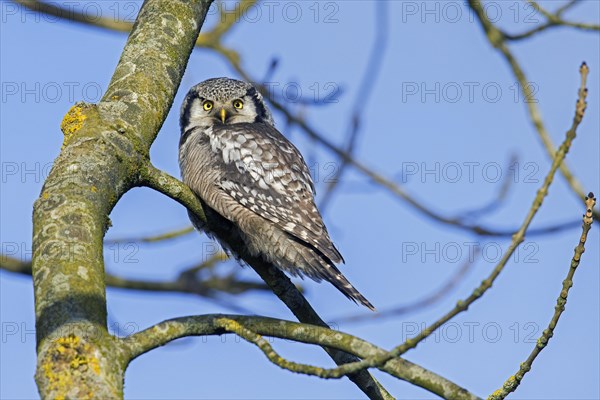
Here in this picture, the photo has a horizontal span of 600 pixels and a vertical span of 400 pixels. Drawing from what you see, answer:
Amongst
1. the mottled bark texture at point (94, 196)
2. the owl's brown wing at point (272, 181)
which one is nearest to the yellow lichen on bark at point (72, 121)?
the mottled bark texture at point (94, 196)

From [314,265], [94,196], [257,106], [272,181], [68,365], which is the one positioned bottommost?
[68,365]

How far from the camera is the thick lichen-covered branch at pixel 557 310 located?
2.87m

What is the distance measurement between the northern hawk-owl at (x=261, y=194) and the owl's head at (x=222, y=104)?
96 millimetres

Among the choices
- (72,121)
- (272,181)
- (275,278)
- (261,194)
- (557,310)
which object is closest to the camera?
(557,310)

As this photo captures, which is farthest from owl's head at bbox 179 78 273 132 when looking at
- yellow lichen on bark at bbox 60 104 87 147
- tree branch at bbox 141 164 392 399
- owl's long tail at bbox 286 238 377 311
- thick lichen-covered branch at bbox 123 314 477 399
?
thick lichen-covered branch at bbox 123 314 477 399

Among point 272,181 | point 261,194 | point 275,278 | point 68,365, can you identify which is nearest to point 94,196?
point 68,365

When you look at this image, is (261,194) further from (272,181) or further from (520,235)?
(520,235)

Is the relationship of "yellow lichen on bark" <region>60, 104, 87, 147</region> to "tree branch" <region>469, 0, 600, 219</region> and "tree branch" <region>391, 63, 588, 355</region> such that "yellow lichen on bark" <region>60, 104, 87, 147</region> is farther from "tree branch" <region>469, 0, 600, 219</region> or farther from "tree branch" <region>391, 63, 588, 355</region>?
"tree branch" <region>469, 0, 600, 219</region>

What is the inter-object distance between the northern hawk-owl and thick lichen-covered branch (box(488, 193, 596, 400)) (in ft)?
5.11

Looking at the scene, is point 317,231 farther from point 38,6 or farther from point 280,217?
point 38,6

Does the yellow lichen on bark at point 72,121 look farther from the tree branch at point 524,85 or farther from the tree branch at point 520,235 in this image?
the tree branch at point 524,85

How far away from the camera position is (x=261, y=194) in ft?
17.8

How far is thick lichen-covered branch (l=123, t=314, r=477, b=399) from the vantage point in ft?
8.84

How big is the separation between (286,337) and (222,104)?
3.79 metres
